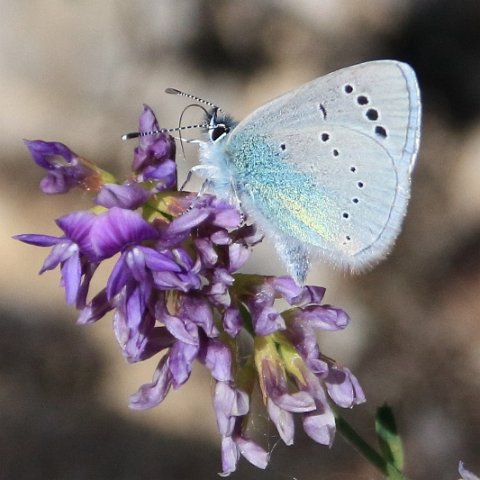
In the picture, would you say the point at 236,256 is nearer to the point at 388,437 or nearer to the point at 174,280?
the point at 174,280

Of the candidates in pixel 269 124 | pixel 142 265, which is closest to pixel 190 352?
pixel 142 265

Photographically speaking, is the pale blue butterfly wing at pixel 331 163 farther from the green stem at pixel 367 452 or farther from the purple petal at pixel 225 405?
the green stem at pixel 367 452

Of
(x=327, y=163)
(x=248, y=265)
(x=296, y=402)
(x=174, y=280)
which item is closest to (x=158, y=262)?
(x=174, y=280)

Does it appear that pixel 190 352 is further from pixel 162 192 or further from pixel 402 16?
pixel 402 16

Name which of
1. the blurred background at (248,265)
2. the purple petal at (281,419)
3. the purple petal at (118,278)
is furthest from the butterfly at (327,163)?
the blurred background at (248,265)

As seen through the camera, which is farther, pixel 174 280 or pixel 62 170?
pixel 62 170

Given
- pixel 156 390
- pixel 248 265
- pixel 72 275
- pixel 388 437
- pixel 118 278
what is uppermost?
pixel 118 278

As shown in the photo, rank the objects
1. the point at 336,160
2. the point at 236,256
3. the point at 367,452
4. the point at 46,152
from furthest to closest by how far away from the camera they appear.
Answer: the point at 367,452
the point at 336,160
the point at 236,256
the point at 46,152
